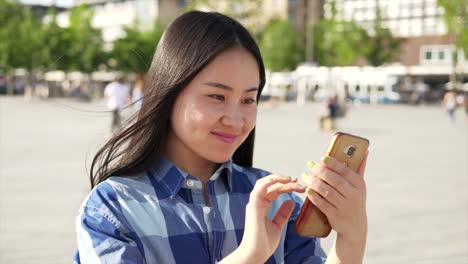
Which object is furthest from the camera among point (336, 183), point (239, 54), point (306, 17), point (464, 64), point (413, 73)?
point (306, 17)

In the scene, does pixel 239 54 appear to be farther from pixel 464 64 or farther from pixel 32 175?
pixel 464 64

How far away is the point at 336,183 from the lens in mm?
1300

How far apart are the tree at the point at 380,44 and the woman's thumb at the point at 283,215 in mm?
51976

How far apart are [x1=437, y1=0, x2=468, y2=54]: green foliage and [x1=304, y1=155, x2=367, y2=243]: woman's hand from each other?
123 ft

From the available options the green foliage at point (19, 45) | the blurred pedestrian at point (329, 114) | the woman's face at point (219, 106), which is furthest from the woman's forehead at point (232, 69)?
the green foliage at point (19, 45)

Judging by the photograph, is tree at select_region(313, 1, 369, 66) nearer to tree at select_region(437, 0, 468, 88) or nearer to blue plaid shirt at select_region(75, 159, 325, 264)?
tree at select_region(437, 0, 468, 88)

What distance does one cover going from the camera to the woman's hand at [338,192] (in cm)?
129

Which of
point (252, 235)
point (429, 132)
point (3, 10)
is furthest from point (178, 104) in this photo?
point (3, 10)

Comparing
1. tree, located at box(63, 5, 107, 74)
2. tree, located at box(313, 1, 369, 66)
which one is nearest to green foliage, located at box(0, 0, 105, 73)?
tree, located at box(63, 5, 107, 74)

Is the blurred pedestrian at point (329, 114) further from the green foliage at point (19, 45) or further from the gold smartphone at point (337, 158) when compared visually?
the green foliage at point (19, 45)

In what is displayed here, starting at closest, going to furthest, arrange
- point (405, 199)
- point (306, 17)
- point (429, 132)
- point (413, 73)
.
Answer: point (405, 199) < point (429, 132) < point (413, 73) < point (306, 17)

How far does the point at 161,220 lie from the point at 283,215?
0.91ft

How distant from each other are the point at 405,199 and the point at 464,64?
55.7 metres

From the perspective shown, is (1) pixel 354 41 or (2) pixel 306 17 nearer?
(1) pixel 354 41
